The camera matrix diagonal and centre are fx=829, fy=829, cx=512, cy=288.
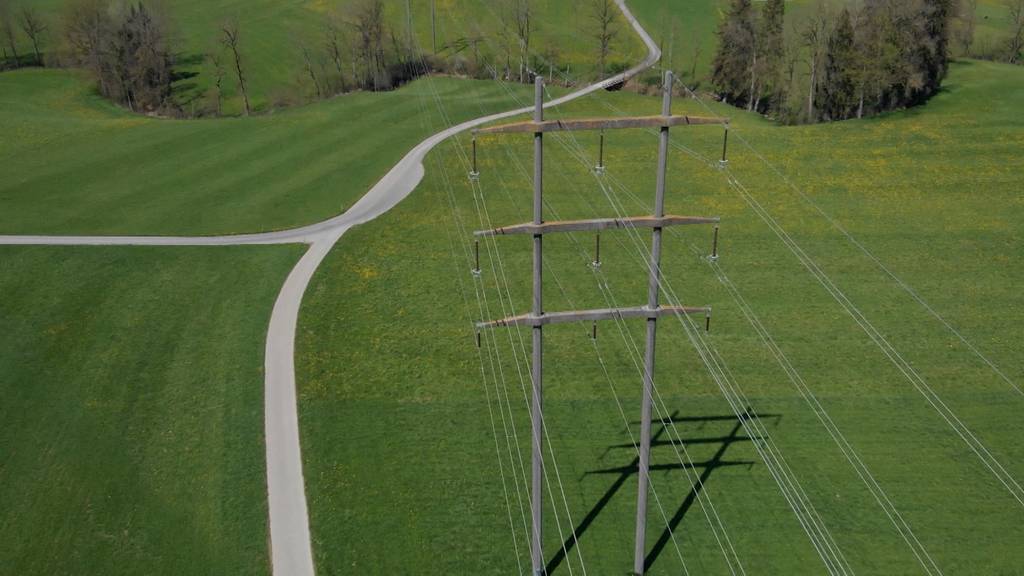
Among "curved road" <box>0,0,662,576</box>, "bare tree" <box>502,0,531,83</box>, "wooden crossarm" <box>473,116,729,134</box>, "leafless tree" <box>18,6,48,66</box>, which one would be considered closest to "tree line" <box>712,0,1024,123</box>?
"bare tree" <box>502,0,531,83</box>

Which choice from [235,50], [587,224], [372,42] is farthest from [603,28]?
[587,224]

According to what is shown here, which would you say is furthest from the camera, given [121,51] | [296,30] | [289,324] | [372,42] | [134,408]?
[296,30]

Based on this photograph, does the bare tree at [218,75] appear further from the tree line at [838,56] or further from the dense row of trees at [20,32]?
the tree line at [838,56]

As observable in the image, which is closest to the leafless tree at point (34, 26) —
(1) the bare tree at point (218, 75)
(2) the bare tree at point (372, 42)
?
(1) the bare tree at point (218, 75)

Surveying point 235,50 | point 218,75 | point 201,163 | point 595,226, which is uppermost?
point 235,50

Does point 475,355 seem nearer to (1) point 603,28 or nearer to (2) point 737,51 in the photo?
(2) point 737,51
